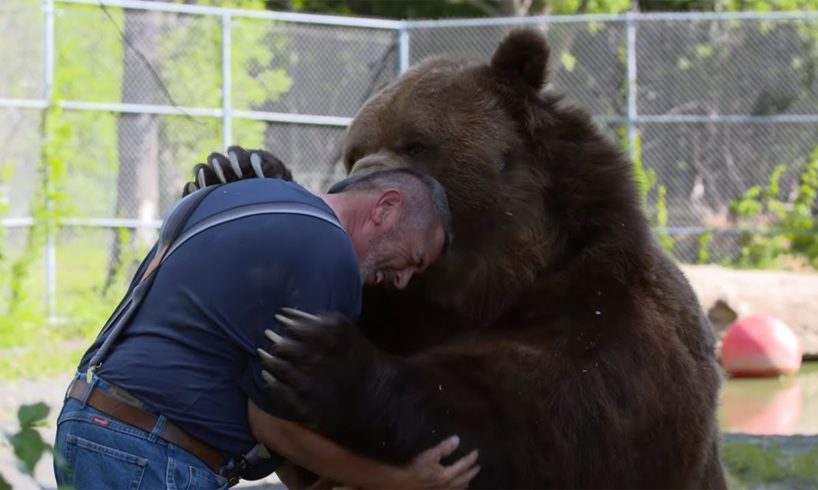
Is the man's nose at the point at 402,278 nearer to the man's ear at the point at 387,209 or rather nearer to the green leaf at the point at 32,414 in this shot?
the man's ear at the point at 387,209

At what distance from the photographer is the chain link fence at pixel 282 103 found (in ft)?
44.2

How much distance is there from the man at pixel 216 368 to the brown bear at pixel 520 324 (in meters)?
0.12

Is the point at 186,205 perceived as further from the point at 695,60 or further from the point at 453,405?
the point at 695,60

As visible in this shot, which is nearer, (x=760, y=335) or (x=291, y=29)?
(x=760, y=335)

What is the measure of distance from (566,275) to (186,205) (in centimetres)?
125

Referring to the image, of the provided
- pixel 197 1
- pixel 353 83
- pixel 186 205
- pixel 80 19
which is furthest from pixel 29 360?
pixel 197 1

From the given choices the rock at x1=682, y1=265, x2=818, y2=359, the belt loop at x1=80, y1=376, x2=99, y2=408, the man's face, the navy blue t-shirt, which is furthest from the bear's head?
the rock at x1=682, y1=265, x2=818, y2=359

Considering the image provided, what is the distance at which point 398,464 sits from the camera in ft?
11.6

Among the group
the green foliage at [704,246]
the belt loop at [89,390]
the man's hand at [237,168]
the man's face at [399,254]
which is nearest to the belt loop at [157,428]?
the belt loop at [89,390]

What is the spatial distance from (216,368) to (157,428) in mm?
240

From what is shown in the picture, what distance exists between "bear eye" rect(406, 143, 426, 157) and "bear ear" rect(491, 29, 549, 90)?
17.1 inches

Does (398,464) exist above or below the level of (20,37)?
below

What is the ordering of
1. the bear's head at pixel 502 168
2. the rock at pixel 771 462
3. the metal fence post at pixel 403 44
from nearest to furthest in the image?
the bear's head at pixel 502 168
the rock at pixel 771 462
the metal fence post at pixel 403 44

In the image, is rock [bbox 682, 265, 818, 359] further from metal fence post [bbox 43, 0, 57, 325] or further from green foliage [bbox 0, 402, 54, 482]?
green foliage [bbox 0, 402, 54, 482]
